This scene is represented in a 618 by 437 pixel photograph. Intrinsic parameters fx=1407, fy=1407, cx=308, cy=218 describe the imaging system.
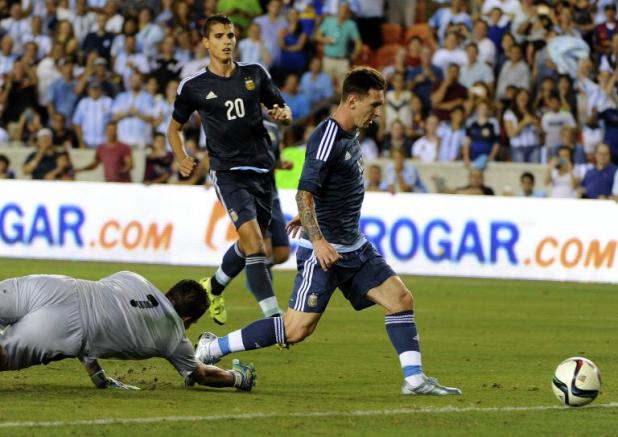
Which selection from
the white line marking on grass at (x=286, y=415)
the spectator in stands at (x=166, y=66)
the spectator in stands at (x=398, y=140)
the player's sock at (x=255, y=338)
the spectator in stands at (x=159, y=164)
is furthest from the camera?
the spectator in stands at (x=166, y=66)

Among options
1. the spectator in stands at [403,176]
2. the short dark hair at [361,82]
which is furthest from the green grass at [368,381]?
the spectator in stands at [403,176]

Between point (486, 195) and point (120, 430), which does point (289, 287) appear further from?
point (120, 430)

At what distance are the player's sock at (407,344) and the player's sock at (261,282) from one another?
3107 millimetres

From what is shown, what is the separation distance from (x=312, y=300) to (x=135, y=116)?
15.9 metres

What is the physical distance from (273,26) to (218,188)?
13.3m

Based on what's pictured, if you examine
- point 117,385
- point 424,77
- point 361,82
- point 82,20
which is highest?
point 82,20

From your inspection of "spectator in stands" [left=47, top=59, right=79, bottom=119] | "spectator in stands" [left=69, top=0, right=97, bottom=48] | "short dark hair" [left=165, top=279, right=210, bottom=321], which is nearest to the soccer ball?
"short dark hair" [left=165, top=279, right=210, bottom=321]

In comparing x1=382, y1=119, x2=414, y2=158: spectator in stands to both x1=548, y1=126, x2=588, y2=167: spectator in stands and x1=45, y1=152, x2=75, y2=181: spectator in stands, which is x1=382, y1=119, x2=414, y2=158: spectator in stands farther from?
x1=45, y1=152, x2=75, y2=181: spectator in stands

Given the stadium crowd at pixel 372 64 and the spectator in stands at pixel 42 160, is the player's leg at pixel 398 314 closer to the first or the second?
the stadium crowd at pixel 372 64

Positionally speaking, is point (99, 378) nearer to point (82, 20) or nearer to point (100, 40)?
point (100, 40)

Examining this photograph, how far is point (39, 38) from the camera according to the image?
25984 millimetres

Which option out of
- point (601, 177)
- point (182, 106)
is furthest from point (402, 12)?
point (182, 106)

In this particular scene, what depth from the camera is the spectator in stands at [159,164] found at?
898 inches

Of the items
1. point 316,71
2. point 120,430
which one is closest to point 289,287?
point 316,71
